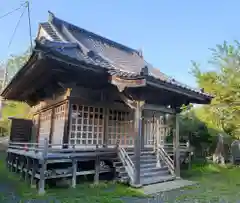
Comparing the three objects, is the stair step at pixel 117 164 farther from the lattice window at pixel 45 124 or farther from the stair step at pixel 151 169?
the lattice window at pixel 45 124

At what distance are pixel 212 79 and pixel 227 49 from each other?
84.2 inches

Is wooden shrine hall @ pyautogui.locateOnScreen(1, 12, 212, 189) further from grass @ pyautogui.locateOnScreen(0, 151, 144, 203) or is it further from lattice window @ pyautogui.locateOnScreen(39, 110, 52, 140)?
grass @ pyautogui.locateOnScreen(0, 151, 144, 203)

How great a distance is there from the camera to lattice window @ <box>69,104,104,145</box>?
7.81 meters

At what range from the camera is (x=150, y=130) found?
1017 centimetres

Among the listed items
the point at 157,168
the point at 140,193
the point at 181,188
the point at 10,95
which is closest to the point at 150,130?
the point at 157,168

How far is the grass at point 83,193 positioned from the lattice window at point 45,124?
114 inches

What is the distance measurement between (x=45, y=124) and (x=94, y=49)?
13.6 ft

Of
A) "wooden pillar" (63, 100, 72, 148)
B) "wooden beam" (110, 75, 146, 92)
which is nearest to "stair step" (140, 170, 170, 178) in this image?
"wooden pillar" (63, 100, 72, 148)

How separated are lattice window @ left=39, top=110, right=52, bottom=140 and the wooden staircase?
144 inches

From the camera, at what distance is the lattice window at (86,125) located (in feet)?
25.6

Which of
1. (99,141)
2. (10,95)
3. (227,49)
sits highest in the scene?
(227,49)

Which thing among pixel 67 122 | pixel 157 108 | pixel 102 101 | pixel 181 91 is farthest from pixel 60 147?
pixel 181 91

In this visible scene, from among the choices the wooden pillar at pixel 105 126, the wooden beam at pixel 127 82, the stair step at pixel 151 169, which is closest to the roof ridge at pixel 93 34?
the wooden pillar at pixel 105 126

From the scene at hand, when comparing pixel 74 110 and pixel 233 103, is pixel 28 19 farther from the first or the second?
pixel 233 103
